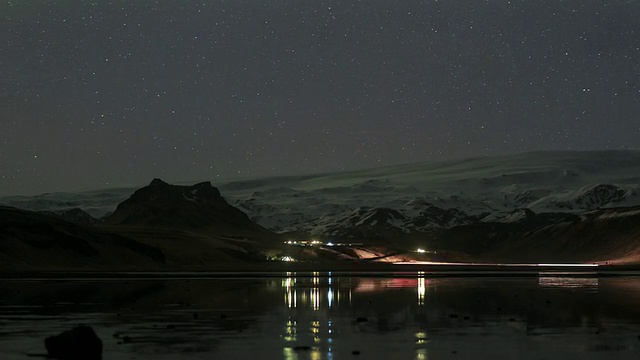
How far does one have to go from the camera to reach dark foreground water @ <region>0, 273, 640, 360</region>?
38469 millimetres

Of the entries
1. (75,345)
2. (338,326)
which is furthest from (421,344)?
(75,345)

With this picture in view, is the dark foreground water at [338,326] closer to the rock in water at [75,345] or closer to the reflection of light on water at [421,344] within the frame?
the reflection of light on water at [421,344]

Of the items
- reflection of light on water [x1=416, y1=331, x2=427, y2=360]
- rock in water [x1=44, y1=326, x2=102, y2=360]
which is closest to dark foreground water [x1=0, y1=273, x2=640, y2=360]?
reflection of light on water [x1=416, y1=331, x2=427, y2=360]

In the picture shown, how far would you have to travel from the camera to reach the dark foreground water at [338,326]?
3847cm

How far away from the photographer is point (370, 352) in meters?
38.3

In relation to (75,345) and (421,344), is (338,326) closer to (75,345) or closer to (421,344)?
(421,344)

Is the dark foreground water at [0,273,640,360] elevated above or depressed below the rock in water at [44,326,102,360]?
below

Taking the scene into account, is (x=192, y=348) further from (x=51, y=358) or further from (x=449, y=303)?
A: (x=449, y=303)

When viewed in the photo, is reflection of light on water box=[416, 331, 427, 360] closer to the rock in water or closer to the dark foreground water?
the dark foreground water

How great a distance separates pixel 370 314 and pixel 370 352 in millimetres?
20566

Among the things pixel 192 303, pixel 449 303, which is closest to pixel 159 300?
pixel 192 303

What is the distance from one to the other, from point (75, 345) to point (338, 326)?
17.1 metres

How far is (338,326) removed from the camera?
50375 mm

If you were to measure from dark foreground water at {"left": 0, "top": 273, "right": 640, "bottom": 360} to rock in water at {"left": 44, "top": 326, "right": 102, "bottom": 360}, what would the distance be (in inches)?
24.7
